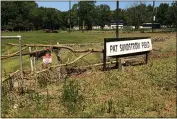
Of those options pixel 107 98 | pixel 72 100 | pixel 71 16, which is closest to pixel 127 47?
pixel 107 98

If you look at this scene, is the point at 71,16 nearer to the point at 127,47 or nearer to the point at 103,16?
the point at 103,16

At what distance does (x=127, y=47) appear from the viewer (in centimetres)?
1173

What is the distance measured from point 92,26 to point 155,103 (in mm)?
121296

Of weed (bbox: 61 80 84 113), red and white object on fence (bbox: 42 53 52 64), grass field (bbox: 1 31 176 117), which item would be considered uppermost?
red and white object on fence (bbox: 42 53 52 64)

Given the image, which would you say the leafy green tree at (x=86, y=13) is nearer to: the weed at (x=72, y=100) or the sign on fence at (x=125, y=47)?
the sign on fence at (x=125, y=47)

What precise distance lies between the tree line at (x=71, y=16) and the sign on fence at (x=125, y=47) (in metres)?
75.5

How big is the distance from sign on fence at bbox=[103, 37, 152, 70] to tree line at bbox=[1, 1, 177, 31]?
248ft

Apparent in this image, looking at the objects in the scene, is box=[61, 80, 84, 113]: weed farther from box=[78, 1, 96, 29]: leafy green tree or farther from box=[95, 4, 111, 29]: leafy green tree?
box=[95, 4, 111, 29]: leafy green tree

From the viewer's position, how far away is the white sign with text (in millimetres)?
11000

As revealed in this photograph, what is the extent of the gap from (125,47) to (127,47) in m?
0.12

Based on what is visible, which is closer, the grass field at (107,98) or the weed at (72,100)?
the grass field at (107,98)

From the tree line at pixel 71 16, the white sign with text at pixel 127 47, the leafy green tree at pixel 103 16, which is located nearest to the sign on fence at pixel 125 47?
the white sign with text at pixel 127 47

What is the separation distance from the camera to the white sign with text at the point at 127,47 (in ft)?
36.1

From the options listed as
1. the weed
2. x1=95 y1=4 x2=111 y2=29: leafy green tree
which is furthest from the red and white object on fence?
x1=95 y1=4 x2=111 y2=29: leafy green tree
